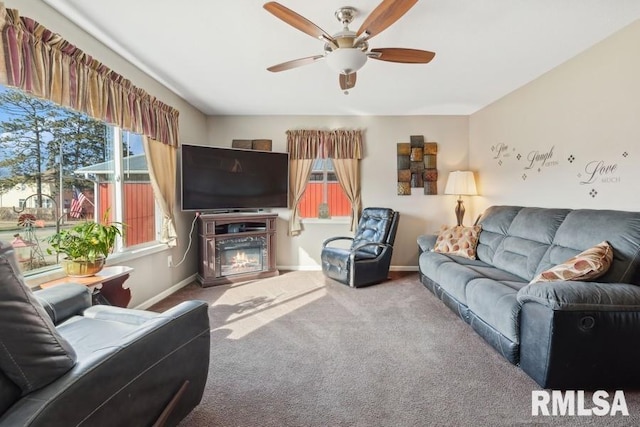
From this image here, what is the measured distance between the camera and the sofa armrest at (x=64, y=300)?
1616 millimetres

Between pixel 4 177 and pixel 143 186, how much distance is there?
4.41 ft

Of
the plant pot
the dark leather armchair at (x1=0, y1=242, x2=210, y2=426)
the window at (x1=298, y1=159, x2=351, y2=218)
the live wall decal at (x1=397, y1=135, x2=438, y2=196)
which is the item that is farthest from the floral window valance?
the dark leather armchair at (x1=0, y1=242, x2=210, y2=426)

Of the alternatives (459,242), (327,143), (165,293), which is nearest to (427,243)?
(459,242)

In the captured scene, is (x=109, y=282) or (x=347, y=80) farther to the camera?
(x=347, y=80)

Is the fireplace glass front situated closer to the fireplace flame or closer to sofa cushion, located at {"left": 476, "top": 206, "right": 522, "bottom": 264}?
the fireplace flame

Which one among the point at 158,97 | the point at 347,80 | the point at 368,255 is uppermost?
the point at 158,97

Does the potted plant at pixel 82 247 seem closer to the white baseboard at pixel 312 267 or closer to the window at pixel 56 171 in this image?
the window at pixel 56 171

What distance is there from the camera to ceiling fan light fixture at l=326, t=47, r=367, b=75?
2.00 meters

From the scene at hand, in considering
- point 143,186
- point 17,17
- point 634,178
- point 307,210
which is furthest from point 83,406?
point 307,210

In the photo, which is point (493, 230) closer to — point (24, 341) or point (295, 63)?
point (295, 63)

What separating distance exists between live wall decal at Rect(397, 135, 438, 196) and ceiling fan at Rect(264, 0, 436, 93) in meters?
2.48

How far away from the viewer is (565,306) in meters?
1.69

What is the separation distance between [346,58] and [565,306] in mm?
1988

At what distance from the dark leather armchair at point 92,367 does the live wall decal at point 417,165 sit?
150 inches
